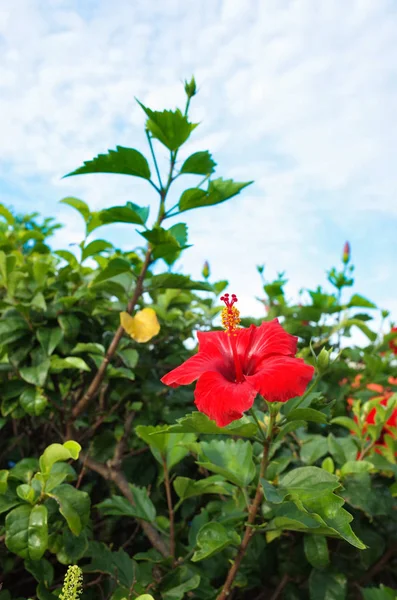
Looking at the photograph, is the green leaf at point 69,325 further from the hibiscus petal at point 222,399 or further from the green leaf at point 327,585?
the green leaf at point 327,585

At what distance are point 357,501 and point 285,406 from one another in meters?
0.42

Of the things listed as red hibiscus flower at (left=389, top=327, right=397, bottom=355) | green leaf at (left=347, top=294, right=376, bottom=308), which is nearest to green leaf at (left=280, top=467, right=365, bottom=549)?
green leaf at (left=347, top=294, right=376, bottom=308)

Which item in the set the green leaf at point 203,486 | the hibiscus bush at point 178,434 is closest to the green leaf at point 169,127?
the hibiscus bush at point 178,434

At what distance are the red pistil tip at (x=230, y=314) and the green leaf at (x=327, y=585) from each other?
0.82 metres

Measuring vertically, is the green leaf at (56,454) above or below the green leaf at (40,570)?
above

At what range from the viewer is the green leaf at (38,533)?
113 centimetres

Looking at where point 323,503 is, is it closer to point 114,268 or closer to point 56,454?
point 56,454

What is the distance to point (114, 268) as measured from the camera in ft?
4.96

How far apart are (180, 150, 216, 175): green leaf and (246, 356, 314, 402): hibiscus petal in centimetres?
70

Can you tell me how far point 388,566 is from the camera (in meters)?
1.72

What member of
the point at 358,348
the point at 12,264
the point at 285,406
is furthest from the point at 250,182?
the point at 358,348

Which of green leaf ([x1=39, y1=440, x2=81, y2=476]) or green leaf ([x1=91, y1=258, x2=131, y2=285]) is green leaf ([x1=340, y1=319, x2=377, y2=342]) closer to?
green leaf ([x1=91, y1=258, x2=131, y2=285])

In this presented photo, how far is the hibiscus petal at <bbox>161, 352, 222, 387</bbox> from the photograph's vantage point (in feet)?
3.34

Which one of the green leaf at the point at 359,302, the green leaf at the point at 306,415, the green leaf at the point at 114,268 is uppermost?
the green leaf at the point at 114,268
